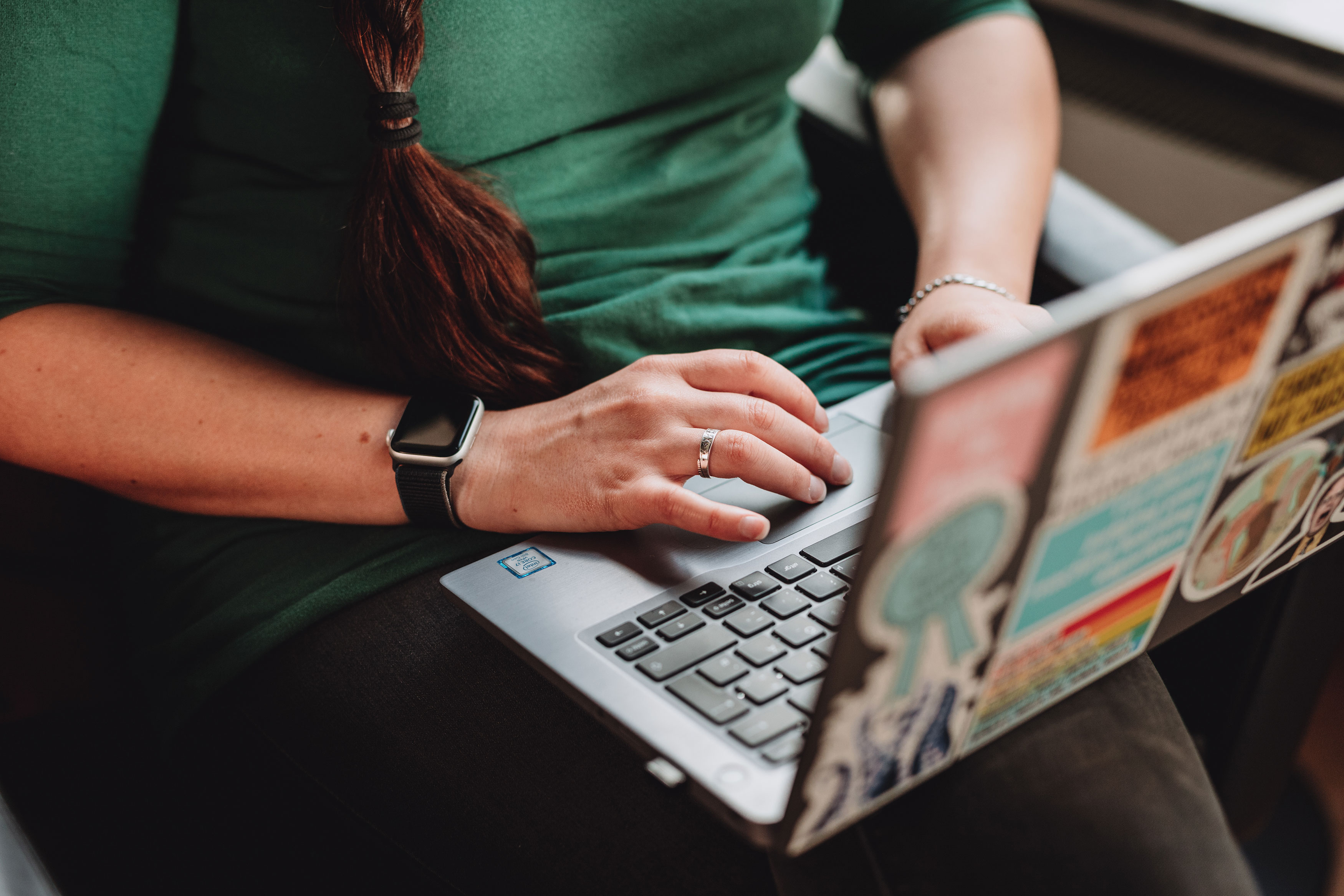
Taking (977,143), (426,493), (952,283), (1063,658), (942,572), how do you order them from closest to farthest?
(942,572) → (1063,658) → (426,493) → (952,283) → (977,143)

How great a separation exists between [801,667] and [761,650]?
0.07ft

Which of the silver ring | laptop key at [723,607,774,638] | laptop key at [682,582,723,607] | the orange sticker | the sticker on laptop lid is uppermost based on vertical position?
the orange sticker

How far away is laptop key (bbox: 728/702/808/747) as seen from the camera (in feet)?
1.49

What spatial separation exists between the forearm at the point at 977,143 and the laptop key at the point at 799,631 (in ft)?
1.22

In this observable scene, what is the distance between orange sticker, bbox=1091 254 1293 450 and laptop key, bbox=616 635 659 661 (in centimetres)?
26

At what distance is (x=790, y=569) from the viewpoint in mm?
565

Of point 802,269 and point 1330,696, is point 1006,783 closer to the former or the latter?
point 802,269

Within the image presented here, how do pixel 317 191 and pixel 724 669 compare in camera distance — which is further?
pixel 317 191

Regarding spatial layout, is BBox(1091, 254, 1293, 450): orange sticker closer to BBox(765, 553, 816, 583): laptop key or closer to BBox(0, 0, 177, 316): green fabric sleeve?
BBox(765, 553, 816, 583): laptop key

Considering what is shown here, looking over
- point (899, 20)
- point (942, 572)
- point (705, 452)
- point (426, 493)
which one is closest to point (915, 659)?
point (942, 572)

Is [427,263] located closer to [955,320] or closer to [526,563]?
[526,563]

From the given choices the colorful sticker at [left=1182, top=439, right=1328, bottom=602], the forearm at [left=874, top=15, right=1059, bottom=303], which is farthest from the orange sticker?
the forearm at [left=874, top=15, right=1059, bottom=303]

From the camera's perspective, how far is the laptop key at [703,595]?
54 cm

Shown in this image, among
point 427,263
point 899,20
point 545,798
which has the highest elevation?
point 899,20
